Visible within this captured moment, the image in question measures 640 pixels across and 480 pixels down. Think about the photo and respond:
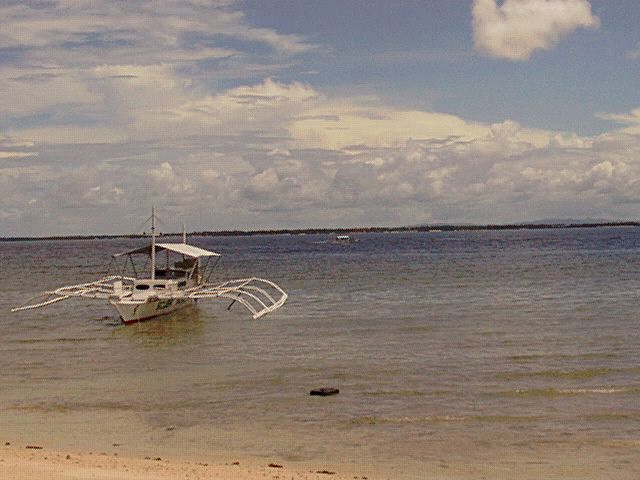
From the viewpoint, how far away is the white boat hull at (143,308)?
38.0 m

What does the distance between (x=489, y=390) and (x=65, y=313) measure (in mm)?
28922

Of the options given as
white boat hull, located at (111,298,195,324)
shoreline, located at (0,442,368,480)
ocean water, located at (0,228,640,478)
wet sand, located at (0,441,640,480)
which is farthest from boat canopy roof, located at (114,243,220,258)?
shoreline, located at (0,442,368,480)

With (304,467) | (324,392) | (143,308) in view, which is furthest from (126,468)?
(143,308)

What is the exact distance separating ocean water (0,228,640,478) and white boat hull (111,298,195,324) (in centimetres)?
66

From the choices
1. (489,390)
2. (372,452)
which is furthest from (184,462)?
(489,390)

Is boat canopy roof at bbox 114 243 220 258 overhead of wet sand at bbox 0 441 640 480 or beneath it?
overhead

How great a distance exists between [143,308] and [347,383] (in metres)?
18.6

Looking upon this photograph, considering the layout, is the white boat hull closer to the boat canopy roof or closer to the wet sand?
the boat canopy roof

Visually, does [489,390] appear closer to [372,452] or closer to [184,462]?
[372,452]

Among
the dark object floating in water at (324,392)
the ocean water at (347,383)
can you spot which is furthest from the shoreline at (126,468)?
the dark object floating in water at (324,392)

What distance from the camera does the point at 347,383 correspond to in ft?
74.6

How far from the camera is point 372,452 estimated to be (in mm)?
15711

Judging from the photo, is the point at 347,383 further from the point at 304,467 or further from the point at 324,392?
the point at 304,467

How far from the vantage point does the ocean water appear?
1612 cm
